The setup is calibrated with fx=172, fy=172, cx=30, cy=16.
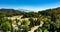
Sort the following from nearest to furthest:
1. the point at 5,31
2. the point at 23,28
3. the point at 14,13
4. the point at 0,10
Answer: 1. the point at 5,31
2. the point at 23,28
3. the point at 0,10
4. the point at 14,13

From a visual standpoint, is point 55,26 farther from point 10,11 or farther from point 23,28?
point 10,11

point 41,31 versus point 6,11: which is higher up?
point 6,11

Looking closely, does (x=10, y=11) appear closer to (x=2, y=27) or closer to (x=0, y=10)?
(x=0, y=10)

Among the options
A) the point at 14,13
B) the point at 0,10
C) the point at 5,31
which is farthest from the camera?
the point at 14,13

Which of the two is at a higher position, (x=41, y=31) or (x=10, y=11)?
(x=10, y=11)

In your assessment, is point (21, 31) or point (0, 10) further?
point (0, 10)

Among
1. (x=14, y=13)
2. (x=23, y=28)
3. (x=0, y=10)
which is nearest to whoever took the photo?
(x=23, y=28)

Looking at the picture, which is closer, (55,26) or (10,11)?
(55,26)

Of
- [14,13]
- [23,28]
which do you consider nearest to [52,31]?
[23,28]

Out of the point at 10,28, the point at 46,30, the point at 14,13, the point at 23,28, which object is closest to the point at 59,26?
the point at 46,30
